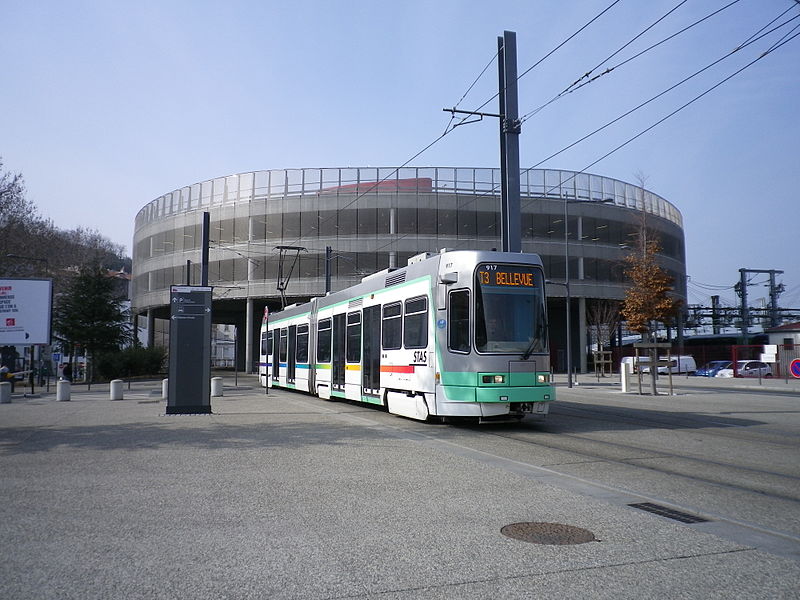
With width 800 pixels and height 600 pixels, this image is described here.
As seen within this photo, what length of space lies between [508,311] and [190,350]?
27.9 ft

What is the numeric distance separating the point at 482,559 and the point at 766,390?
102 ft

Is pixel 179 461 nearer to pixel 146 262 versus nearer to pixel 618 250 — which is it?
pixel 618 250

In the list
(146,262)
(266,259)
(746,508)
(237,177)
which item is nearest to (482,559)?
(746,508)

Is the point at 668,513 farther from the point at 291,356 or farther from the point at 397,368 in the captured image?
the point at 291,356

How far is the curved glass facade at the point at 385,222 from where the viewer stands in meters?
54.9

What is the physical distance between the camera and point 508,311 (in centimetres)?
1351

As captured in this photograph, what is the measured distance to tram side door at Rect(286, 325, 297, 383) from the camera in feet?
88.3

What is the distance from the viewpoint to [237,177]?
59438 mm

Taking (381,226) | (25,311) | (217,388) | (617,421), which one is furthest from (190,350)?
(381,226)

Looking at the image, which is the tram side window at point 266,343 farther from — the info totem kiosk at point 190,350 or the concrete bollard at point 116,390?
the info totem kiosk at point 190,350

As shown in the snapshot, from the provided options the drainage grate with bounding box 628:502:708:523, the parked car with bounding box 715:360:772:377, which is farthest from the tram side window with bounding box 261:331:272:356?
the parked car with bounding box 715:360:772:377

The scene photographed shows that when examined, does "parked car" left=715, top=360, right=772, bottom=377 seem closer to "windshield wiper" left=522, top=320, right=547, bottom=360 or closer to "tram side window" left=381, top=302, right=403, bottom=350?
"tram side window" left=381, top=302, right=403, bottom=350

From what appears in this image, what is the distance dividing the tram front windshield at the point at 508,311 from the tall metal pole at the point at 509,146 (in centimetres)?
810

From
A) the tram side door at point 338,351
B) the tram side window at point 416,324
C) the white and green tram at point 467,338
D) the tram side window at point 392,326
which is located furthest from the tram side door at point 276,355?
the tram side window at point 416,324
